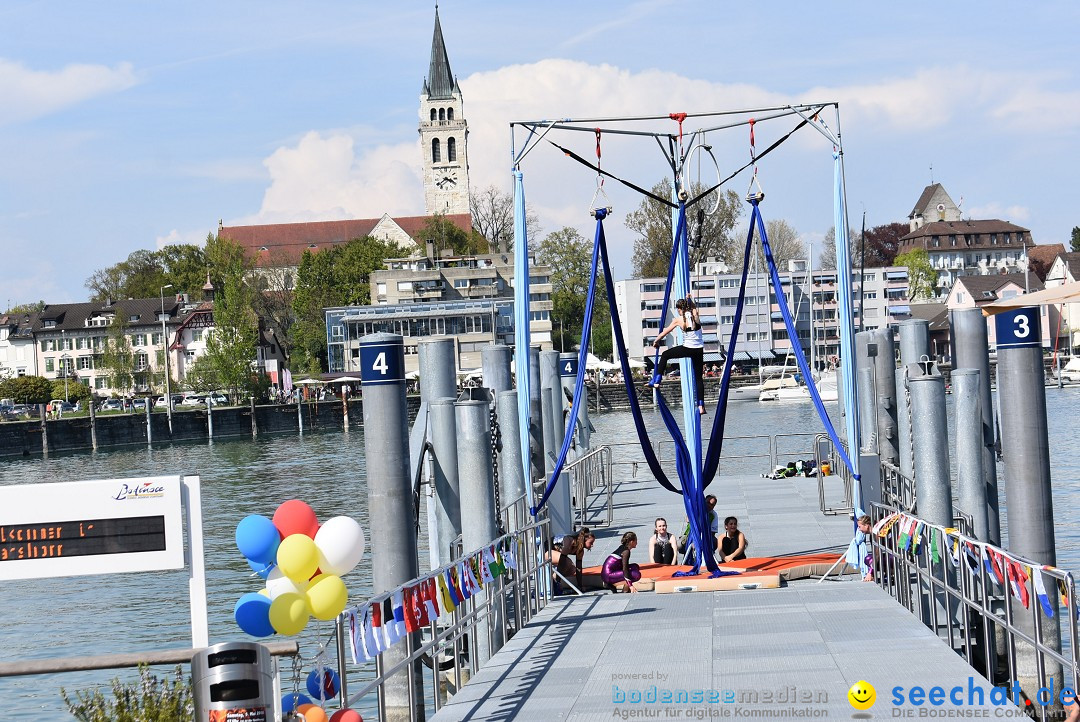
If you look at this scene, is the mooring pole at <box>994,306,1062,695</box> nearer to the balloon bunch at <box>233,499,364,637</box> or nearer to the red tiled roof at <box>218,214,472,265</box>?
the balloon bunch at <box>233,499,364,637</box>

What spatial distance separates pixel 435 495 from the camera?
1739 cm

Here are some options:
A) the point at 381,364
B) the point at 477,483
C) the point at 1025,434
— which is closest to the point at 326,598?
the point at 381,364

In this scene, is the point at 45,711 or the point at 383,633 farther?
the point at 45,711

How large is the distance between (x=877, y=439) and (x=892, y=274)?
126 meters

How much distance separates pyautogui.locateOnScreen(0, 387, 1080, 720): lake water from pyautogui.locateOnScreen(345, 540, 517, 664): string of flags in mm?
1062

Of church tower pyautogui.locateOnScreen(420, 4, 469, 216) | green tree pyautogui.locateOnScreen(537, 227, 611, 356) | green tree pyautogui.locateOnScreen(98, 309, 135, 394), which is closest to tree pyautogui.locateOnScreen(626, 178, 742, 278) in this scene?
green tree pyautogui.locateOnScreen(537, 227, 611, 356)

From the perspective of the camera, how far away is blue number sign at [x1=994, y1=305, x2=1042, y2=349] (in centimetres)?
1338

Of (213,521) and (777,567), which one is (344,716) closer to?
(777,567)

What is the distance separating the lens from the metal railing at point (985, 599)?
10.1 m

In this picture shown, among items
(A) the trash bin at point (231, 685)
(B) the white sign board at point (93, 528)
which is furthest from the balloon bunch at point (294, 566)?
(A) the trash bin at point (231, 685)

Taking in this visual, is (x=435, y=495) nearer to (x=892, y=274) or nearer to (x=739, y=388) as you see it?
(x=739, y=388)

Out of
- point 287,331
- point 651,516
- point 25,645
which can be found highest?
point 287,331

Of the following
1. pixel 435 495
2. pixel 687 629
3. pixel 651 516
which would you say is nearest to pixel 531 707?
pixel 687 629

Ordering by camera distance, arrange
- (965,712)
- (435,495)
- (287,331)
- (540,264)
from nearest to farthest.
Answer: (965,712), (435,495), (540,264), (287,331)
